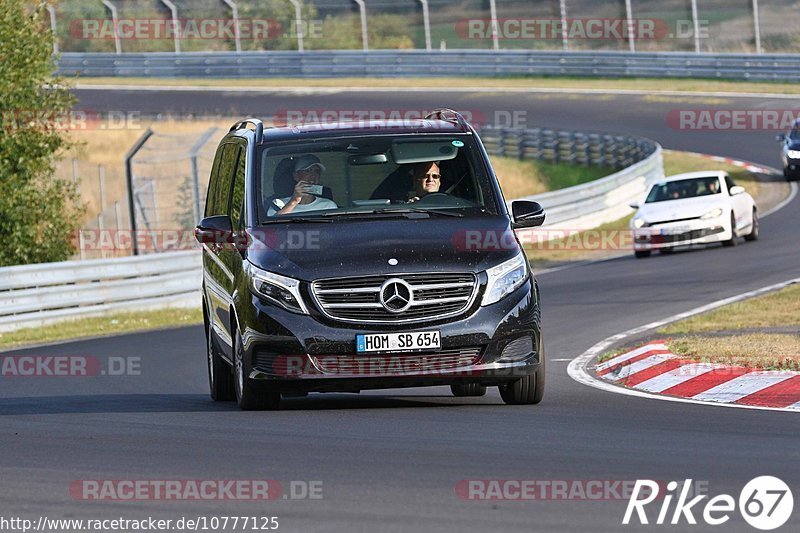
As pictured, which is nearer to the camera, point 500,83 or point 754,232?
point 754,232

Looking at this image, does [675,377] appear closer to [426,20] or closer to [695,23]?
[695,23]

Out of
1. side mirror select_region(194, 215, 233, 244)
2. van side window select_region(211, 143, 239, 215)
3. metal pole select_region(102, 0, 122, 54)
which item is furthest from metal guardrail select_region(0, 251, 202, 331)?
metal pole select_region(102, 0, 122, 54)

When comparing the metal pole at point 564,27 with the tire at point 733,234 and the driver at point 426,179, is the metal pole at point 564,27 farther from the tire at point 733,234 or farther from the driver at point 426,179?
the driver at point 426,179

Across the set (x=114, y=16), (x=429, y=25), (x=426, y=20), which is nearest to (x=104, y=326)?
(x=426, y=20)

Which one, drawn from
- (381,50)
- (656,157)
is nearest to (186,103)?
(381,50)

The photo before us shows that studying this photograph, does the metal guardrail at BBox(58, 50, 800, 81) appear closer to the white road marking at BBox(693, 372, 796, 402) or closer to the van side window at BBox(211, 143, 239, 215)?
the van side window at BBox(211, 143, 239, 215)

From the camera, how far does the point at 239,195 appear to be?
11.3 meters

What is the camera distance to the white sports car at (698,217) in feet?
85.5

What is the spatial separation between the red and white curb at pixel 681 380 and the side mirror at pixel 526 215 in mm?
1447

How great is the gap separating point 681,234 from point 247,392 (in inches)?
668

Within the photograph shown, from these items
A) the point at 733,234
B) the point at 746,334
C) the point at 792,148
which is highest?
the point at 746,334

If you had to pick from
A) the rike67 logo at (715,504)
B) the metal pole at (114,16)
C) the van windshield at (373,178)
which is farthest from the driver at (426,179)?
the metal pole at (114,16)

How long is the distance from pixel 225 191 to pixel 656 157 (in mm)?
24796

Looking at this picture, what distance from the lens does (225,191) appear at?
12.1m
